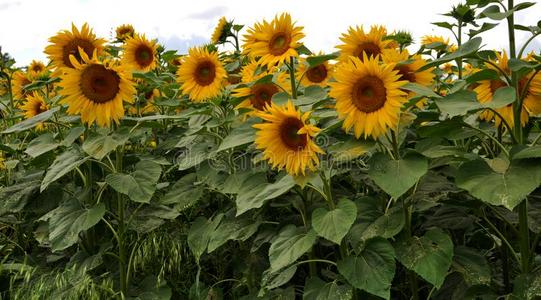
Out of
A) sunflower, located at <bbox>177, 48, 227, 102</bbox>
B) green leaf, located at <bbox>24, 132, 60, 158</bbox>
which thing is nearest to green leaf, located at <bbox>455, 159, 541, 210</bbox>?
sunflower, located at <bbox>177, 48, 227, 102</bbox>

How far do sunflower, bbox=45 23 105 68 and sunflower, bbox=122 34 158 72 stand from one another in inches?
26.9

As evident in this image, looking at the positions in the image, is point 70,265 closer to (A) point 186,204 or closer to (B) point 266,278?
(A) point 186,204

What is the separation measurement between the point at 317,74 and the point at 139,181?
103 cm

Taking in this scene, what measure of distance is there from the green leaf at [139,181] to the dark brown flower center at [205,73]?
0.59m

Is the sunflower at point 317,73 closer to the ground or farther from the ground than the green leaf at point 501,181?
farther from the ground

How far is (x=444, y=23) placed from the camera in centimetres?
307

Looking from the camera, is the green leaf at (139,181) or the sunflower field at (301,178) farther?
the green leaf at (139,181)

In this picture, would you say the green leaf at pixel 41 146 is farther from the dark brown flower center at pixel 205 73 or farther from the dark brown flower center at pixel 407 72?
the dark brown flower center at pixel 407 72

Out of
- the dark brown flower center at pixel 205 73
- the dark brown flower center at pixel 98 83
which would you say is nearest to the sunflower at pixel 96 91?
the dark brown flower center at pixel 98 83

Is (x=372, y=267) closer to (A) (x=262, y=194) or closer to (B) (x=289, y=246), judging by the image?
(B) (x=289, y=246)

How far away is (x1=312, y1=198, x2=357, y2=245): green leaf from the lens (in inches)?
71.0

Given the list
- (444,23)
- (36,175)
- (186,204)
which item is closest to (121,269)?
(186,204)

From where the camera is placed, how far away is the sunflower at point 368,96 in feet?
5.87

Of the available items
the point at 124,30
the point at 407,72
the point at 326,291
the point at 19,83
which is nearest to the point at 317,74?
the point at 407,72
